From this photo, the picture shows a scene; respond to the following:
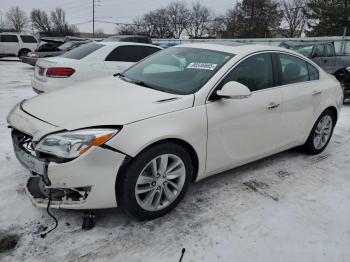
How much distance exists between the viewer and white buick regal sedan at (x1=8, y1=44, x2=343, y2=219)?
2520 mm

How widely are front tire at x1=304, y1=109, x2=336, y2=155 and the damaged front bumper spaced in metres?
3.00

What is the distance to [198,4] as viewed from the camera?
67.2 m

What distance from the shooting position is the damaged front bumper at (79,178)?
8.04 ft

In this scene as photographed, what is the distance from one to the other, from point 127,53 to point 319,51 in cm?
663

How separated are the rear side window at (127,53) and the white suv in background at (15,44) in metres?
15.8

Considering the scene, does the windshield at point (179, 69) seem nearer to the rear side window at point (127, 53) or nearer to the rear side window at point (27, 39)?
the rear side window at point (127, 53)

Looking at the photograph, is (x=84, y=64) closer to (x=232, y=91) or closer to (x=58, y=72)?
(x=58, y=72)

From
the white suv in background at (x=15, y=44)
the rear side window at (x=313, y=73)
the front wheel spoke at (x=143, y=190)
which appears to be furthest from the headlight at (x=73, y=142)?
the white suv in background at (x=15, y=44)

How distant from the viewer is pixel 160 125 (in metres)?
2.73

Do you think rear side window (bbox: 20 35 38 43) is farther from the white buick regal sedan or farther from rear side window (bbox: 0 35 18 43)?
the white buick regal sedan

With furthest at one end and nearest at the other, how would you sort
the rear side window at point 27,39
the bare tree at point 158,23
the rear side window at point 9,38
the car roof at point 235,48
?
the bare tree at point 158,23, the rear side window at point 27,39, the rear side window at point 9,38, the car roof at point 235,48

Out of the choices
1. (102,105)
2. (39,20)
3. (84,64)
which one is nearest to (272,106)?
(102,105)

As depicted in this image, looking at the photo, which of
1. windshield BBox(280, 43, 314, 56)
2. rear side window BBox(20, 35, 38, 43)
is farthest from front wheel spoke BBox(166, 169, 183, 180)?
rear side window BBox(20, 35, 38, 43)

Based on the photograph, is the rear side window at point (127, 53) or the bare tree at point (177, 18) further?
the bare tree at point (177, 18)
